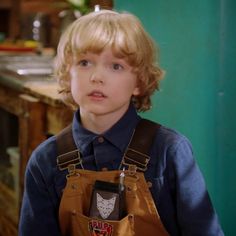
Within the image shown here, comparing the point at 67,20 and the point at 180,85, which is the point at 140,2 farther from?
the point at 67,20

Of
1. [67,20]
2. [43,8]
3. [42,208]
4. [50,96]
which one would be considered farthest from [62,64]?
[43,8]

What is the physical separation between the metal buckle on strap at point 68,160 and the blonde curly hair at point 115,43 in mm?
190

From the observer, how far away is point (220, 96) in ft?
5.09

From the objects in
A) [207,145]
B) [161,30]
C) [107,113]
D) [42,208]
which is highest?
[161,30]

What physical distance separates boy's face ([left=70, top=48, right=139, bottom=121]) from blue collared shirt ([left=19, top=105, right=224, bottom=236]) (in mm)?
92

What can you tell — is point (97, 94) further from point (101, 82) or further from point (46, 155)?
point (46, 155)

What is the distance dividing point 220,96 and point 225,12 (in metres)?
0.22

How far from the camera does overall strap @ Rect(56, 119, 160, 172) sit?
142cm

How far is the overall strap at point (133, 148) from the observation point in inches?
55.7

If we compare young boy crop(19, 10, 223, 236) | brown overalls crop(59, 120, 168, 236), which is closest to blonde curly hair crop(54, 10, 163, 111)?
young boy crop(19, 10, 223, 236)

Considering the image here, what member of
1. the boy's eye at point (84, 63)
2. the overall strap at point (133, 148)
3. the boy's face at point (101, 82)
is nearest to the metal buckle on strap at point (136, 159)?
the overall strap at point (133, 148)

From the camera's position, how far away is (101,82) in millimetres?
1354

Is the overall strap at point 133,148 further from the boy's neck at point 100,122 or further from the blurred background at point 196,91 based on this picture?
the blurred background at point 196,91

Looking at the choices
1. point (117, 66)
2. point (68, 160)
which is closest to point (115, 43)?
point (117, 66)
